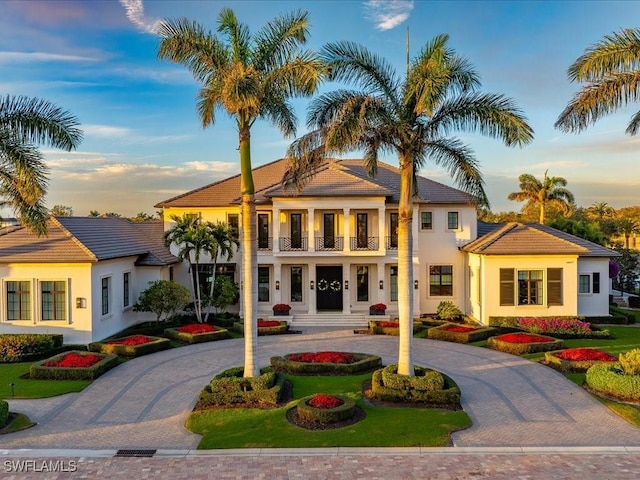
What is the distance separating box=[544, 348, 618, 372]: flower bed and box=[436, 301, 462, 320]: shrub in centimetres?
780

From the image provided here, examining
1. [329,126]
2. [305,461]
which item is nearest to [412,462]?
[305,461]

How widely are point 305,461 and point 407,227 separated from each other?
274 inches

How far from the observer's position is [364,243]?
26.1 meters

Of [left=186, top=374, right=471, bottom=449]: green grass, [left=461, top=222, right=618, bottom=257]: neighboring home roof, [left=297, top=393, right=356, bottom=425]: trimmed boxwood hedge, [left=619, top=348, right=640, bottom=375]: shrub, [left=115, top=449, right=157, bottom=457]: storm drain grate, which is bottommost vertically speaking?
[left=115, top=449, right=157, bottom=457]: storm drain grate

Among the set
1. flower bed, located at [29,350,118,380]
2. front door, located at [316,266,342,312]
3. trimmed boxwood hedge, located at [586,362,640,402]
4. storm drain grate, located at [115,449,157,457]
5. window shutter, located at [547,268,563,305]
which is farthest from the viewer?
front door, located at [316,266,342,312]

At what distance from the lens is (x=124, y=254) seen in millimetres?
21766

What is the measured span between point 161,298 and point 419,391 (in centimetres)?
1462

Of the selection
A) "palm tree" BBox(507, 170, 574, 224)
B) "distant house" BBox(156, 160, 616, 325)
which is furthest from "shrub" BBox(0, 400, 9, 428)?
"palm tree" BBox(507, 170, 574, 224)

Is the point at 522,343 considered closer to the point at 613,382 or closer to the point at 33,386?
the point at 613,382

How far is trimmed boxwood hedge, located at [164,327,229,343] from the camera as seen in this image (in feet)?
66.5

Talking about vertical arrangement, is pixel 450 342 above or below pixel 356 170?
below

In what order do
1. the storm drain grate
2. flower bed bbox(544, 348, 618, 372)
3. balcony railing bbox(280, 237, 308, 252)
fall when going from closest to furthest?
the storm drain grate
flower bed bbox(544, 348, 618, 372)
balcony railing bbox(280, 237, 308, 252)

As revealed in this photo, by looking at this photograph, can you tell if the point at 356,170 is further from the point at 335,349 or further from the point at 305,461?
the point at 305,461

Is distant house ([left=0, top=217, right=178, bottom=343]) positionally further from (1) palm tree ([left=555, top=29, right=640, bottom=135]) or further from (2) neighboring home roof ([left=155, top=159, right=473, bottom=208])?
(1) palm tree ([left=555, top=29, right=640, bottom=135])
